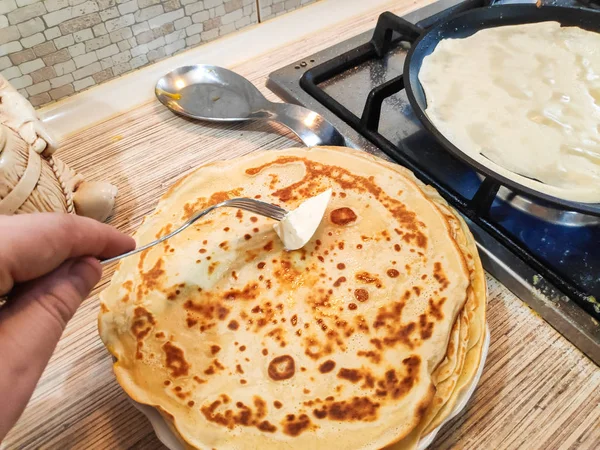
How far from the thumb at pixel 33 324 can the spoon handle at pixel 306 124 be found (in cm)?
67

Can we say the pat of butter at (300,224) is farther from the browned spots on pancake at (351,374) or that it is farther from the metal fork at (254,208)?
the browned spots on pancake at (351,374)

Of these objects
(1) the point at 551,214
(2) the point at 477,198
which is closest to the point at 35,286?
(2) the point at 477,198

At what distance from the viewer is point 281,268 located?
86cm

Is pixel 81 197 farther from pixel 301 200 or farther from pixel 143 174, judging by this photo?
pixel 301 200

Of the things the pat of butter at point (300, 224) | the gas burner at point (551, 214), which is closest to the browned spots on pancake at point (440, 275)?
the pat of butter at point (300, 224)

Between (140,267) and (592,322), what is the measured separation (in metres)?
0.86

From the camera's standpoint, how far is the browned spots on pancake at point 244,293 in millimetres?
832

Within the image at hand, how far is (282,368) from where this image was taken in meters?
0.75

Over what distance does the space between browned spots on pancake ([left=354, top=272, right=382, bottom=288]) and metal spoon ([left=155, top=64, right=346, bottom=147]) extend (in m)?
0.43

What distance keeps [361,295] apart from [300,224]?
18 cm

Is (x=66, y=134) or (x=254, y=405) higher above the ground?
(x=66, y=134)

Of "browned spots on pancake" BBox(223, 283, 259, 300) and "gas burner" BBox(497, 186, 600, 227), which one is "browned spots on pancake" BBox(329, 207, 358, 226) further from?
"gas burner" BBox(497, 186, 600, 227)

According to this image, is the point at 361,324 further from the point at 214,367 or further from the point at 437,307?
the point at 214,367

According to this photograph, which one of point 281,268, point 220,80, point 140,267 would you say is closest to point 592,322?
point 281,268
